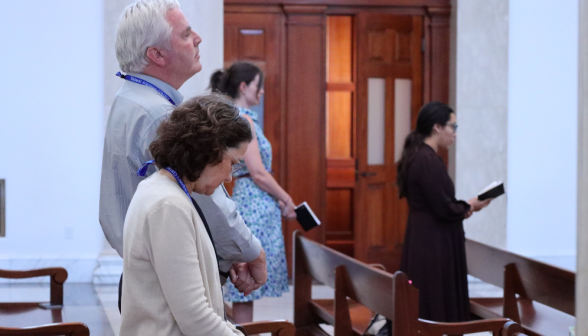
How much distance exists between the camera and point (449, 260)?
3.79 metres

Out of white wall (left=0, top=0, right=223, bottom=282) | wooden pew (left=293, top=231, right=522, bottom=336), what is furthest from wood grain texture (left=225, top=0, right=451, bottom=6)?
wooden pew (left=293, top=231, right=522, bottom=336)

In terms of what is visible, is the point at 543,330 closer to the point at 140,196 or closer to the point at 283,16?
the point at 140,196

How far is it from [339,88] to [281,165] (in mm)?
1769

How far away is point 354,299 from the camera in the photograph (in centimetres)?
320

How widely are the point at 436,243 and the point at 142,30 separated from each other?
2397 millimetres

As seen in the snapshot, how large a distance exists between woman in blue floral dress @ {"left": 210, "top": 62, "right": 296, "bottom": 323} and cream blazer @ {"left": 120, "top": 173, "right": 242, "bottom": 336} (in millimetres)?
2358

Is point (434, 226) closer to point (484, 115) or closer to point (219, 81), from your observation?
point (219, 81)

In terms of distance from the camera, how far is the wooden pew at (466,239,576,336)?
122 inches

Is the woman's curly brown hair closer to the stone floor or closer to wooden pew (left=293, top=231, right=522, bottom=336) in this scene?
wooden pew (left=293, top=231, right=522, bottom=336)

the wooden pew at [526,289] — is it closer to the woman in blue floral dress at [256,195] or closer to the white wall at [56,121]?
the woman in blue floral dress at [256,195]

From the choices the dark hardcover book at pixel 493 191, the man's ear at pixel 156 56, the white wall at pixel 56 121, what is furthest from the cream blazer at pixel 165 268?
the white wall at pixel 56 121

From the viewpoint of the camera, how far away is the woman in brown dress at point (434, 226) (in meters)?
3.76

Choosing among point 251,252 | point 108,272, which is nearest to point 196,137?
point 251,252

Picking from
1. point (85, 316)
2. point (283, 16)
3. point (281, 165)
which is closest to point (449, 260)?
point (85, 316)
